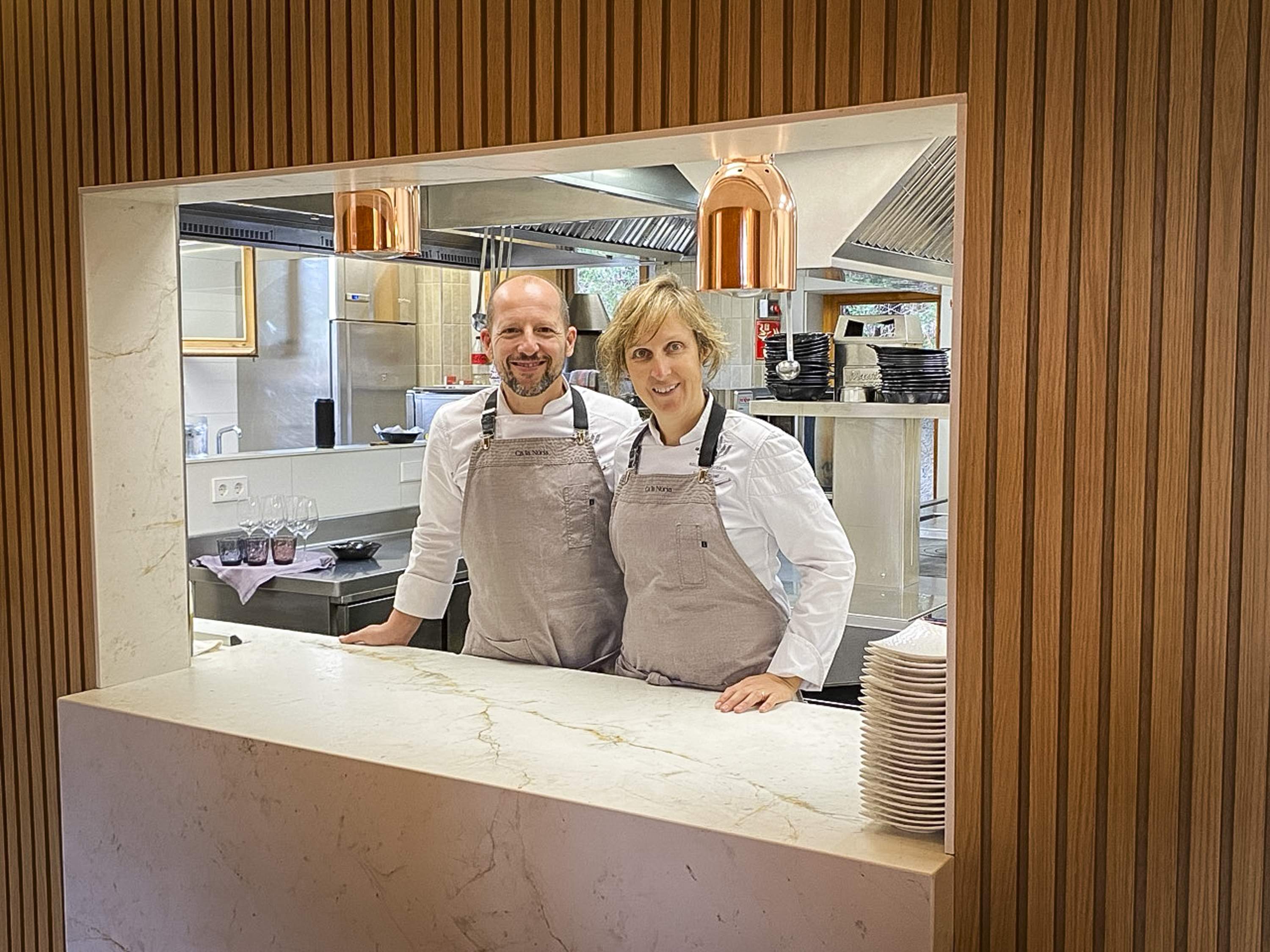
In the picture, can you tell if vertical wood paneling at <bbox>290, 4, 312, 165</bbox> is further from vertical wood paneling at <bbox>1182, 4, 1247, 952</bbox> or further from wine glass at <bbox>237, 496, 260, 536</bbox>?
wine glass at <bbox>237, 496, 260, 536</bbox>

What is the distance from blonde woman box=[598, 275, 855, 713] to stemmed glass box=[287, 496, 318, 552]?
1919 mm

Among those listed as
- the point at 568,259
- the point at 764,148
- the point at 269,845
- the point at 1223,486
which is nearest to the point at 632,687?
the point at 269,845

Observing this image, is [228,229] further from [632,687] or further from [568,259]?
[632,687]

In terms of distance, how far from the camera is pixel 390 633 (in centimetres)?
273

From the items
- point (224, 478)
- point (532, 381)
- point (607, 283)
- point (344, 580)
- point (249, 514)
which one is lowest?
point (344, 580)

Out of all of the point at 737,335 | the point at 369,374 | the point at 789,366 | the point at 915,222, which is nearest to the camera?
the point at 915,222

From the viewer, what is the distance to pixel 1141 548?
4.09 ft

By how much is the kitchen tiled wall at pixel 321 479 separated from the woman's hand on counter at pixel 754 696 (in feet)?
8.78

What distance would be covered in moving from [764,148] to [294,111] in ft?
2.31

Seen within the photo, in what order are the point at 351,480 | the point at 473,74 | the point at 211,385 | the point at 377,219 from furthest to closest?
the point at 211,385
the point at 351,480
the point at 377,219
the point at 473,74

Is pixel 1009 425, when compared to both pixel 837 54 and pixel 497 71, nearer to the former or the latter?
pixel 837 54

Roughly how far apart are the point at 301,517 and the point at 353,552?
0.30 m

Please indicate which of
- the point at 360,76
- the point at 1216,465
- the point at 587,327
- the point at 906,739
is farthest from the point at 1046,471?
the point at 587,327

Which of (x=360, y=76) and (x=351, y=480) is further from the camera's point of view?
(x=351, y=480)
